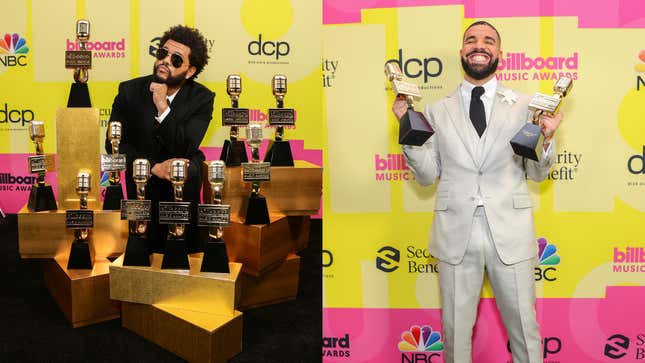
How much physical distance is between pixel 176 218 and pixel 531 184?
1893mm

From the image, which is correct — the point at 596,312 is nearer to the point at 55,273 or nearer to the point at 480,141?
the point at 480,141

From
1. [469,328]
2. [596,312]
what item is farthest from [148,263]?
[596,312]

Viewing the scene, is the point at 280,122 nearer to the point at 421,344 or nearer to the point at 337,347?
the point at 337,347

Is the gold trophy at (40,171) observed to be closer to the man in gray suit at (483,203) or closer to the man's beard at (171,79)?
the man's beard at (171,79)

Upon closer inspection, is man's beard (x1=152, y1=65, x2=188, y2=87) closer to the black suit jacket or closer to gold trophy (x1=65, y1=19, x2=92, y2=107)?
the black suit jacket

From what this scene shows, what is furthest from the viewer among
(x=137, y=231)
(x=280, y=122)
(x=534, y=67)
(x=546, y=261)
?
(x=280, y=122)

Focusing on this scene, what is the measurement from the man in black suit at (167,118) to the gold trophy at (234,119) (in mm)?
316

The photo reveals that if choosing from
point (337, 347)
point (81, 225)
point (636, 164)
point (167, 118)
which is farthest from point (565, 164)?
point (81, 225)

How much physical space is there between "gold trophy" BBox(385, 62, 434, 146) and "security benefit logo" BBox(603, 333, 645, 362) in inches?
62.5

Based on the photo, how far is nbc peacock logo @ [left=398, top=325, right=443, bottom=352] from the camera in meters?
3.33

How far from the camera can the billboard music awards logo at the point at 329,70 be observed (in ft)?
10.5

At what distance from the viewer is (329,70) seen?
3.22 metres

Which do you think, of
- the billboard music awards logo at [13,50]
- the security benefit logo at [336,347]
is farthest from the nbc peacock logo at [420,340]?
the billboard music awards logo at [13,50]

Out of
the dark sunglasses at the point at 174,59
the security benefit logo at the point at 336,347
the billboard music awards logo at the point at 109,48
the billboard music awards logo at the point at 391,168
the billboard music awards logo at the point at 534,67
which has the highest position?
the billboard music awards logo at the point at 109,48
